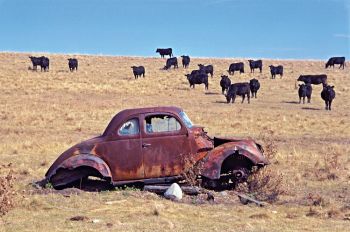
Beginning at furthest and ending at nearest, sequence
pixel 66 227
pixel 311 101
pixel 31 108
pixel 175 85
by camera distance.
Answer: pixel 175 85
pixel 311 101
pixel 31 108
pixel 66 227

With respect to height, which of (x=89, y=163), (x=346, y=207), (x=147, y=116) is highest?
(x=147, y=116)

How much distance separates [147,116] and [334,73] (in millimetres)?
51656

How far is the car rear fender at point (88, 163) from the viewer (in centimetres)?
1184

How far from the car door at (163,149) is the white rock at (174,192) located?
Result: 573 millimetres

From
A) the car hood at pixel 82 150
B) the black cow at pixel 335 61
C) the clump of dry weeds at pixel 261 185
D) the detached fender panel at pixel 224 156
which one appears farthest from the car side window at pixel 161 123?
the black cow at pixel 335 61

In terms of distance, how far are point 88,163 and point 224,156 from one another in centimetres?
283

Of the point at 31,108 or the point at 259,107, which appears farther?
the point at 259,107

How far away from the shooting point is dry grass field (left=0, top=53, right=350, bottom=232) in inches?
379

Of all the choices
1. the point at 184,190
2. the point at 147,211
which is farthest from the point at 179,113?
the point at 147,211

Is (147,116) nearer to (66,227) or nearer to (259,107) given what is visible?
(66,227)

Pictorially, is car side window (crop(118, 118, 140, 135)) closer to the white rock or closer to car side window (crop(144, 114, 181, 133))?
car side window (crop(144, 114, 181, 133))

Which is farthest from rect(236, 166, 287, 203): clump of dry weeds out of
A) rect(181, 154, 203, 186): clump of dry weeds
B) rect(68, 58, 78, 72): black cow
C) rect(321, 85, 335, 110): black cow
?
rect(68, 58, 78, 72): black cow

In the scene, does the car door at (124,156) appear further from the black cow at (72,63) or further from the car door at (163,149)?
the black cow at (72,63)

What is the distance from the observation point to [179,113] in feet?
Result: 40.7
